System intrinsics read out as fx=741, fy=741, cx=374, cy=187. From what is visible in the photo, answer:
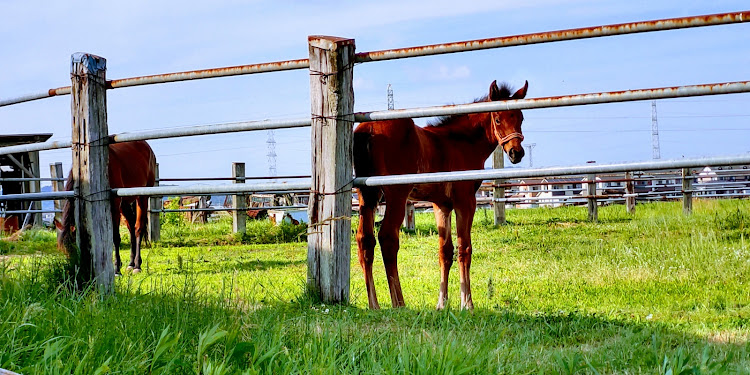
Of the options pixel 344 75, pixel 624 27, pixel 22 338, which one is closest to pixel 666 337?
pixel 624 27

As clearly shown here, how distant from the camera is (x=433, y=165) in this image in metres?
5.74

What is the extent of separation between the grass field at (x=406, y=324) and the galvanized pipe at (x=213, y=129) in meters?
0.84

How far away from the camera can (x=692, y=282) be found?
6.86 metres

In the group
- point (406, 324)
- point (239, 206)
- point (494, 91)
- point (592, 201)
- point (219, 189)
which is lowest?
point (406, 324)

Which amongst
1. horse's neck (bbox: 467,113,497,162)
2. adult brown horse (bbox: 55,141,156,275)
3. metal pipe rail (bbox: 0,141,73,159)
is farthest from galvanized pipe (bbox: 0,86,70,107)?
horse's neck (bbox: 467,113,497,162)

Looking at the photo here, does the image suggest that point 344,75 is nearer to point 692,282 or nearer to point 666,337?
point 666,337

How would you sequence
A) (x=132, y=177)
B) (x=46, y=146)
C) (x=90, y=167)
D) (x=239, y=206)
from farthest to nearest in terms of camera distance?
(x=239, y=206)
(x=132, y=177)
(x=46, y=146)
(x=90, y=167)

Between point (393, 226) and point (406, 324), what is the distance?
140 cm

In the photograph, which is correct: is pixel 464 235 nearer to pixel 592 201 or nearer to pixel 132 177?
pixel 132 177

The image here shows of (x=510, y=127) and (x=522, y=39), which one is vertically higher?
(x=522, y=39)

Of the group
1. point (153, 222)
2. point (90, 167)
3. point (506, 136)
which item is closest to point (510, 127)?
point (506, 136)

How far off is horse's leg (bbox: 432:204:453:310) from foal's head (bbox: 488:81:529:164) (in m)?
0.67

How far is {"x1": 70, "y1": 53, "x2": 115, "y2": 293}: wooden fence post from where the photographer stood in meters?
4.92

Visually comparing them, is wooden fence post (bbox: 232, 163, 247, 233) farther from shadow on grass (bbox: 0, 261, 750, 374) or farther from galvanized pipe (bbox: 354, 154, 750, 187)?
shadow on grass (bbox: 0, 261, 750, 374)
